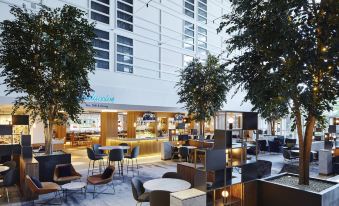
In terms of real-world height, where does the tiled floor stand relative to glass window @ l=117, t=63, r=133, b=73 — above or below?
below

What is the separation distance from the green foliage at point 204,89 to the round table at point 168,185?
18.9ft

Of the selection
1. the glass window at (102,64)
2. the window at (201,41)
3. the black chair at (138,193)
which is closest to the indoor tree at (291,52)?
the black chair at (138,193)

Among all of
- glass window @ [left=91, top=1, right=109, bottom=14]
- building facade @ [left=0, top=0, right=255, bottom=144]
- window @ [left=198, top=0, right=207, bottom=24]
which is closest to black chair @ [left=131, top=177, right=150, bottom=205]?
building facade @ [left=0, top=0, right=255, bottom=144]

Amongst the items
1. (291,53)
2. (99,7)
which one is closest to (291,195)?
(291,53)

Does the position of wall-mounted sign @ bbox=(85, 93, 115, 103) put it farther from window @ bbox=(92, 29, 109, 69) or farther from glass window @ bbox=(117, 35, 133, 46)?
glass window @ bbox=(117, 35, 133, 46)

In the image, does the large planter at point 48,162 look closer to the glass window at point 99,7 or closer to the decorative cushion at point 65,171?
the decorative cushion at point 65,171

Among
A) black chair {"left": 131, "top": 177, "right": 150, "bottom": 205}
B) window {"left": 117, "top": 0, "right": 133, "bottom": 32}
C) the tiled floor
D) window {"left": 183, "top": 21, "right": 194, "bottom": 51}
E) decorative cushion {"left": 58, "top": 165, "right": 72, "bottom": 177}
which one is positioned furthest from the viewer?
window {"left": 183, "top": 21, "right": 194, "bottom": 51}

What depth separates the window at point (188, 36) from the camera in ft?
55.6

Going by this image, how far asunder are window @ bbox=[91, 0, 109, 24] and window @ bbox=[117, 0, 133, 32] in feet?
2.33

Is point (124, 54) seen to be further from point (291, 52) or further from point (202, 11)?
point (291, 52)

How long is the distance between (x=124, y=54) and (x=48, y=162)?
7.90m

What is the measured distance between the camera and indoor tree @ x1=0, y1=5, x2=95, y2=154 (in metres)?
6.18

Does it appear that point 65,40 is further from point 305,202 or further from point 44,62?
point 305,202

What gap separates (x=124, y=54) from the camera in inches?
527
